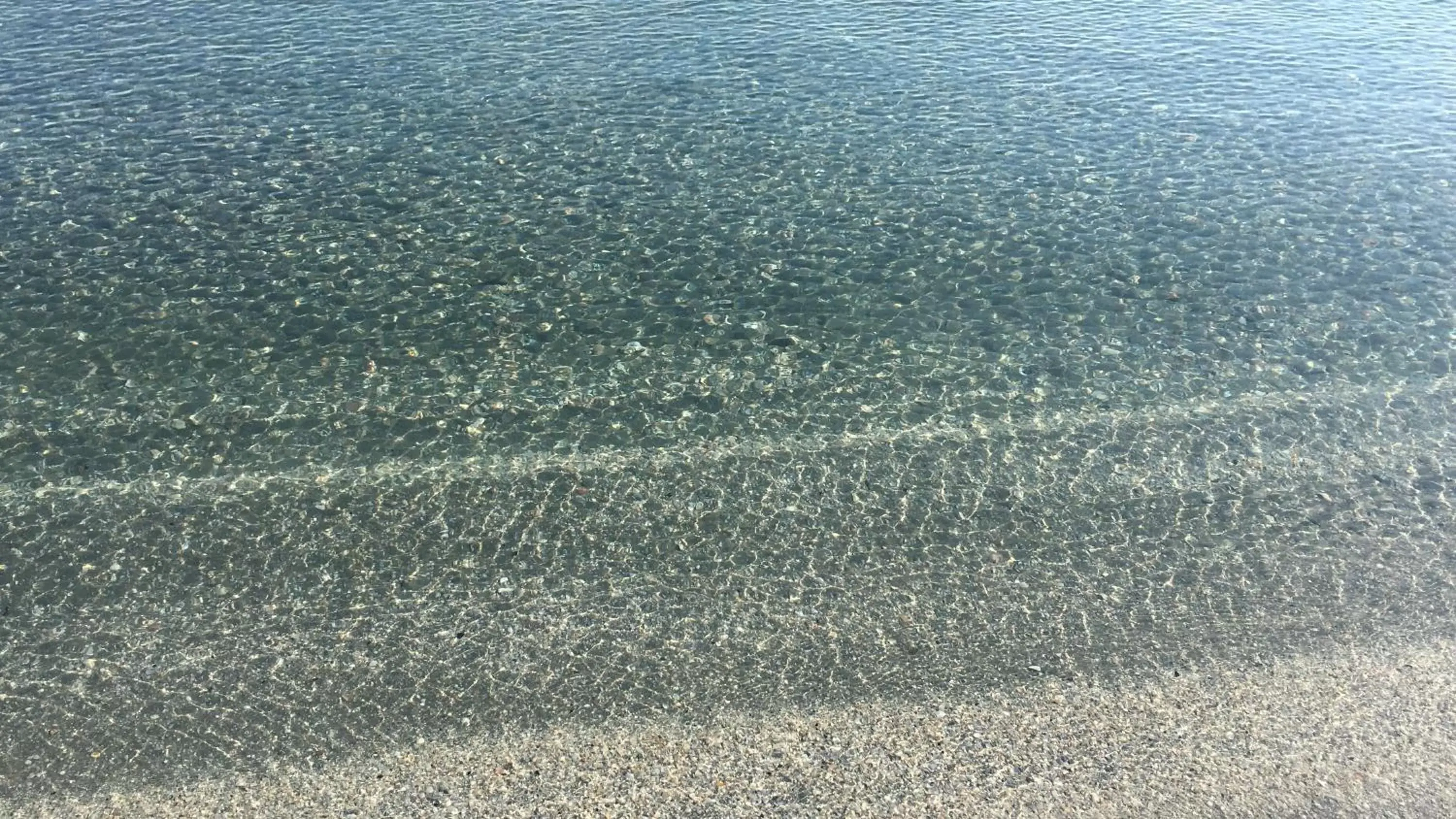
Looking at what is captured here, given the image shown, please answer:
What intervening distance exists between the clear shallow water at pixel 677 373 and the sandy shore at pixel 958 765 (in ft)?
0.61

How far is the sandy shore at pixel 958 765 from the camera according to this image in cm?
468

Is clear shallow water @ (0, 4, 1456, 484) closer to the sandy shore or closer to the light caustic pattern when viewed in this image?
the light caustic pattern

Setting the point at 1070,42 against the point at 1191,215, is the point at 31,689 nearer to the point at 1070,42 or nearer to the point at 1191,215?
the point at 1191,215

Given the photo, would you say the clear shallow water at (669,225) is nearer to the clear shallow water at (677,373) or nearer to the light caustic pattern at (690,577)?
the clear shallow water at (677,373)

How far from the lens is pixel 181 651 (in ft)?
17.8

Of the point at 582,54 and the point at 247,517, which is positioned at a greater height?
the point at 582,54

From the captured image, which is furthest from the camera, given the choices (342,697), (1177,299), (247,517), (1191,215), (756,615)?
(1191,215)

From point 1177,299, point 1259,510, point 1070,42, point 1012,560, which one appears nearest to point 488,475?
point 1012,560

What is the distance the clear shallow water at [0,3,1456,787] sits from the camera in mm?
5523

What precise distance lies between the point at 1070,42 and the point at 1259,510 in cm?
769

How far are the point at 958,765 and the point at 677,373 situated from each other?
3343 millimetres

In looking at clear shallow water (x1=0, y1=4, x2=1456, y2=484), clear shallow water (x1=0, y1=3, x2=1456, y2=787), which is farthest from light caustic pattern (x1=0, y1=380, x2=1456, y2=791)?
clear shallow water (x1=0, y1=4, x2=1456, y2=484)

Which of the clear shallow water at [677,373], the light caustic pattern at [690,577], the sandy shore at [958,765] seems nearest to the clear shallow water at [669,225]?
the clear shallow water at [677,373]

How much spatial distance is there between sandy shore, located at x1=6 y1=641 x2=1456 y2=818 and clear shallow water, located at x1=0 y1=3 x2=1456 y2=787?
0.61 feet
